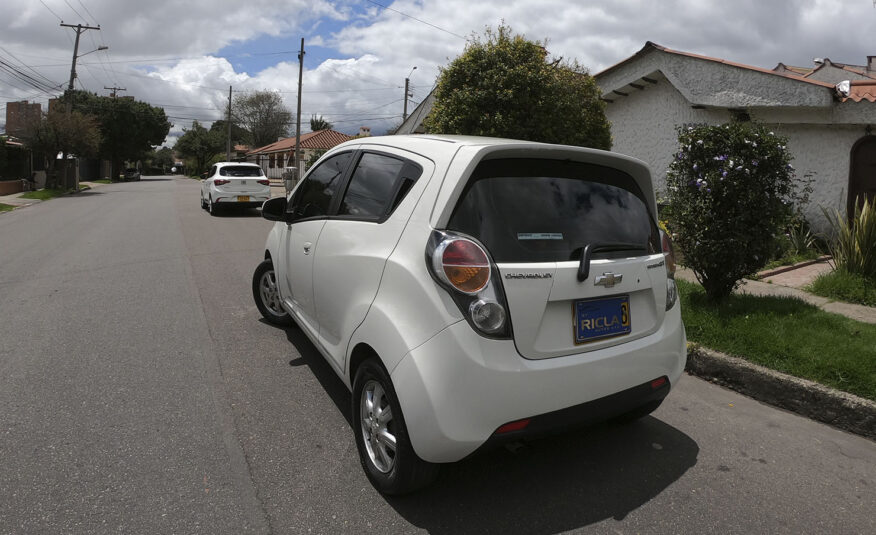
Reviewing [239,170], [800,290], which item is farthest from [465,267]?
[239,170]

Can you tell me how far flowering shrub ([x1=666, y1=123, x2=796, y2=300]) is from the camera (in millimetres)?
4957

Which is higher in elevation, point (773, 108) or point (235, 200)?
point (773, 108)

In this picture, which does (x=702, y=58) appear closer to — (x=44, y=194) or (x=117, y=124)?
(x=44, y=194)

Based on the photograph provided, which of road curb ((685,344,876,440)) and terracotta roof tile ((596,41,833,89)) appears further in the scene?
terracotta roof tile ((596,41,833,89))

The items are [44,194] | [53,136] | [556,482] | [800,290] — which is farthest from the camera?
[53,136]

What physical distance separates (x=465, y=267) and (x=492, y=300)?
7.1 inches

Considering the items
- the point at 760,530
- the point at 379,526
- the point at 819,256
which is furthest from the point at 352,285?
the point at 819,256

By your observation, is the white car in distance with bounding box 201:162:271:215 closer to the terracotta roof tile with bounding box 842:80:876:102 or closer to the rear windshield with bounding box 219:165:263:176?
the rear windshield with bounding box 219:165:263:176

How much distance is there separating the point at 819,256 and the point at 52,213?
19901 mm

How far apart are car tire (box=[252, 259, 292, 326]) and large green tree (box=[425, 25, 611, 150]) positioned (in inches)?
200

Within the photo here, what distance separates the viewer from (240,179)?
16.5 meters

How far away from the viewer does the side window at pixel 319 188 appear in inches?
152

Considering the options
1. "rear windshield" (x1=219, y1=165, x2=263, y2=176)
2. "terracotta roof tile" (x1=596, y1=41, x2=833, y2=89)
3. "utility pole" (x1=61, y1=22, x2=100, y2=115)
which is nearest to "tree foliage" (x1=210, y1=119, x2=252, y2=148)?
"utility pole" (x1=61, y1=22, x2=100, y2=115)

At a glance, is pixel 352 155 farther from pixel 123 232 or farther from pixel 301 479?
pixel 123 232
